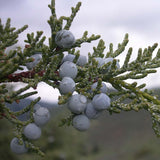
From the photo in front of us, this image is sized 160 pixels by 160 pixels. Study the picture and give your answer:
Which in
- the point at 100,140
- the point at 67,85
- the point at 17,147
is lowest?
the point at 100,140

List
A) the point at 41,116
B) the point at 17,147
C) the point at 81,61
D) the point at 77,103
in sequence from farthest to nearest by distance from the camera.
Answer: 1. the point at 81,61
2. the point at 17,147
3. the point at 41,116
4. the point at 77,103

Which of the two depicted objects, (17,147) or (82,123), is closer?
(82,123)

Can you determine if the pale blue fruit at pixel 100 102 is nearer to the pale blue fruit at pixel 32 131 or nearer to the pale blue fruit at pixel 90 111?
the pale blue fruit at pixel 90 111

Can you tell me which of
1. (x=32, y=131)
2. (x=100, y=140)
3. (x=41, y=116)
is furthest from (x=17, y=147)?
(x=100, y=140)

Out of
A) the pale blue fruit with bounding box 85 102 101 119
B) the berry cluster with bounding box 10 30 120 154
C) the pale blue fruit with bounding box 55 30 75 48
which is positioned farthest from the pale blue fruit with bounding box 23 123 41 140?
the pale blue fruit with bounding box 55 30 75 48

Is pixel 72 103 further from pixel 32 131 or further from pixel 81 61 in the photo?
pixel 81 61
